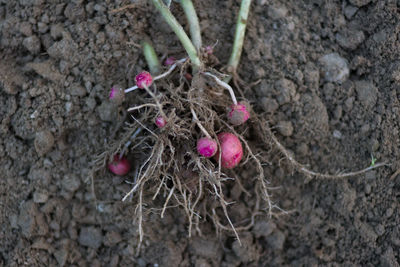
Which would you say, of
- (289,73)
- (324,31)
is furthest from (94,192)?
(324,31)

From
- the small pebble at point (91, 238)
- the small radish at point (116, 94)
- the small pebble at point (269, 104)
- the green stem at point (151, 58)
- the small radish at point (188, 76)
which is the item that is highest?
the green stem at point (151, 58)

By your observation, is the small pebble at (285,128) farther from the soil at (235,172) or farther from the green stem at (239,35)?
the green stem at (239,35)

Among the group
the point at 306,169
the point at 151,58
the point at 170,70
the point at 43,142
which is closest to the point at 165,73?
the point at 170,70

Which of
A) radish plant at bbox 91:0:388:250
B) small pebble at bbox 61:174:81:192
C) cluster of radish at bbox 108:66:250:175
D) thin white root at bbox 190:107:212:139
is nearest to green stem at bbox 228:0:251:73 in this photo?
radish plant at bbox 91:0:388:250

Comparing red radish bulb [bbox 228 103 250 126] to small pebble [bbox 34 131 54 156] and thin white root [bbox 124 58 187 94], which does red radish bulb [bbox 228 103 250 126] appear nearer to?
thin white root [bbox 124 58 187 94]

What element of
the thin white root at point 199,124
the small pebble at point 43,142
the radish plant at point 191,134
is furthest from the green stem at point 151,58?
the small pebble at point 43,142

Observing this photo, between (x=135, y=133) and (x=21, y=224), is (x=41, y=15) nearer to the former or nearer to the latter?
(x=135, y=133)
